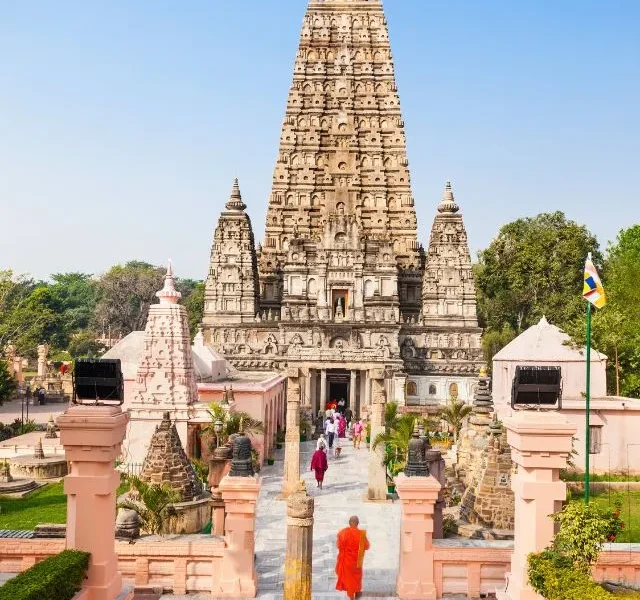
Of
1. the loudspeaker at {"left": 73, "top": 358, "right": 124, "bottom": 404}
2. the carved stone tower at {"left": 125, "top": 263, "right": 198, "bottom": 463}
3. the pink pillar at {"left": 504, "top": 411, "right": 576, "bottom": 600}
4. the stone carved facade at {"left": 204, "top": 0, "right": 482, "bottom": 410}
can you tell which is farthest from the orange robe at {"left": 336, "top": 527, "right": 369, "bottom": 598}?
the stone carved facade at {"left": 204, "top": 0, "right": 482, "bottom": 410}

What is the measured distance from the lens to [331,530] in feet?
61.4

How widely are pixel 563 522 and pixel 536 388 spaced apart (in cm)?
165

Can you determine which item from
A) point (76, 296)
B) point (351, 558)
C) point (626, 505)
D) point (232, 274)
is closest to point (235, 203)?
point (232, 274)

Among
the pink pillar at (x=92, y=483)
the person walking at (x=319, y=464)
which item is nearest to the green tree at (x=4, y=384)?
the person walking at (x=319, y=464)

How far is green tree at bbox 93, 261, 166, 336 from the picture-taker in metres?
95.2

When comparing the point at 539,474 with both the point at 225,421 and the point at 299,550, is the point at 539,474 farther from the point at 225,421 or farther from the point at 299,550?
the point at 225,421

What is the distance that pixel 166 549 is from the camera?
497 inches

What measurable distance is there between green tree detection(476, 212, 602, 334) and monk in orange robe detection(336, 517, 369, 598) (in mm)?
49345

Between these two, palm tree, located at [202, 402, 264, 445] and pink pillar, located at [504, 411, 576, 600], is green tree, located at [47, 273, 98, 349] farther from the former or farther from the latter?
pink pillar, located at [504, 411, 576, 600]

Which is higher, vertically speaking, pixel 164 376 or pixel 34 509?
pixel 164 376

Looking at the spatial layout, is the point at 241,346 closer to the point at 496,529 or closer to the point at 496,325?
the point at 496,325

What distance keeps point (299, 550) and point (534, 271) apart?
55252 mm

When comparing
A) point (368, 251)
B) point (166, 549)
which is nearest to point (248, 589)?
point (166, 549)

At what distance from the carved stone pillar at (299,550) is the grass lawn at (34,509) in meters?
9.41
